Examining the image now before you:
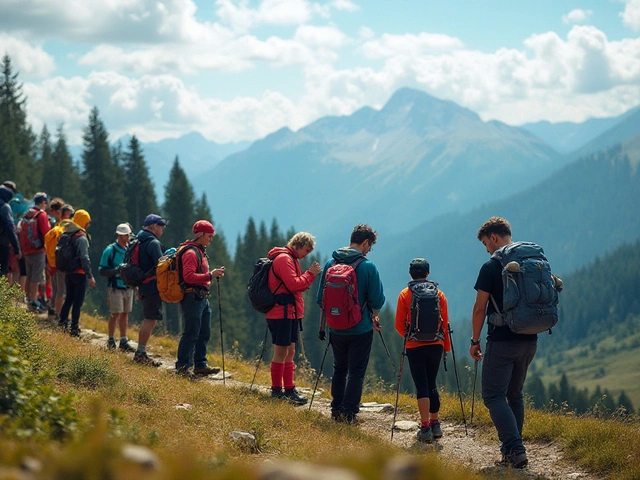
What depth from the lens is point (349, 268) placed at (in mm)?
9602

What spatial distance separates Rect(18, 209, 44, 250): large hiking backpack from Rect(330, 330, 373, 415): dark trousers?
8.27 m

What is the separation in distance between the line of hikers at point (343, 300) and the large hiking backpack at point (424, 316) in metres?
0.01

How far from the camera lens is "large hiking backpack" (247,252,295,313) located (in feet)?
34.5

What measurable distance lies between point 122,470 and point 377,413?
8.40m

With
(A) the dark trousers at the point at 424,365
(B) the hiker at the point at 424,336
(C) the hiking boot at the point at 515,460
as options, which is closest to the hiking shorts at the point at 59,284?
(B) the hiker at the point at 424,336

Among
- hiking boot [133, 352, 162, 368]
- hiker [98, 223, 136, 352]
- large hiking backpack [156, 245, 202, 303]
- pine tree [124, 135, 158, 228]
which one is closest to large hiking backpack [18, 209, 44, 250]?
hiker [98, 223, 136, 352]

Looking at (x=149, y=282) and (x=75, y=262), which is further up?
(x=75, y=262)

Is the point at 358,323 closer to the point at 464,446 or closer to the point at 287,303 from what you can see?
the point at 287,303

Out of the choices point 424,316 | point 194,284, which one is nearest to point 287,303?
point 194,284

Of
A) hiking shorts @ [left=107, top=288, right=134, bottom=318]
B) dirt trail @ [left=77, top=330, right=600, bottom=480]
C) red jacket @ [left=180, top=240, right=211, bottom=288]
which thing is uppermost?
red jacket @ [left=180, top=240, right=211, bottom=288]

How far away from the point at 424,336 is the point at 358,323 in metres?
1.07

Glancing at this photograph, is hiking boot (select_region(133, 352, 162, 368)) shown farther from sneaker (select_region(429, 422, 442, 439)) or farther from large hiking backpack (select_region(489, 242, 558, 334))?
large hiking backpack (select_region(489, 242, 558, 334))

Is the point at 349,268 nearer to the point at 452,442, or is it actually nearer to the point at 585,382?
the point at 452,442

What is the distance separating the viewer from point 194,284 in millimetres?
11352
